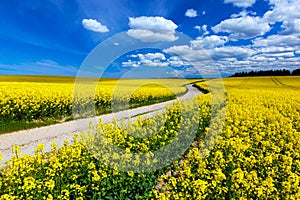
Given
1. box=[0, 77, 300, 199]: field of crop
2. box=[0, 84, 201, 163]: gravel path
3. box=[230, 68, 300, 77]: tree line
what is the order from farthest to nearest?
1. box=[230, 68, 300, 77]: tree line
2. box=[0, 84, 201, 163]: gravel path
3. box=[0, 77, 300, 199]: field of crop

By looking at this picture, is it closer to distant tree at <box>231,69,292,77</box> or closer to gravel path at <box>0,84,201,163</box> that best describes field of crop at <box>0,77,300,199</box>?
gravel path at <box>0,84,201,163</box>

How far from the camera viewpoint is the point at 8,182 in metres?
4.37

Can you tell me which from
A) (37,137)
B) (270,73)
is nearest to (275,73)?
(270,73)

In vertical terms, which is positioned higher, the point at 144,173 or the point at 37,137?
the point at 144,173

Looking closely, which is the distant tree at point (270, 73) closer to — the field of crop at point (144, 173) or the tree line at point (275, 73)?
the tree line at point (275, 73)

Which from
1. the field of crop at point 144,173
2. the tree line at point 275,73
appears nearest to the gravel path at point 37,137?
the field of crop at point 144,173

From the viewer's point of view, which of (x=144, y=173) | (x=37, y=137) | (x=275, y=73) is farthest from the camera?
(x=275, y=73)

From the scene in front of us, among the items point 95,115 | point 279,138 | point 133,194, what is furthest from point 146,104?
A: point 133,194

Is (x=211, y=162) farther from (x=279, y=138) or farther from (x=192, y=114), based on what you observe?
(x=192, y=114)

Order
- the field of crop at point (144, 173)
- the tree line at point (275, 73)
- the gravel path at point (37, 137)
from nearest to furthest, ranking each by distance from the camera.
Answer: the field of crop at point (144, 173), the gravel path at point (37, 137), the tree line at point (275, 73)

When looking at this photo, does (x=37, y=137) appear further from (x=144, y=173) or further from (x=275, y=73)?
(x=275, y=73)

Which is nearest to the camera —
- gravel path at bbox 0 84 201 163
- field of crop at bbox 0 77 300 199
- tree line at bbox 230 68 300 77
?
field of crop at bbox 0 77 300 199

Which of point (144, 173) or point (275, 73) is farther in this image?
point (275, 73)

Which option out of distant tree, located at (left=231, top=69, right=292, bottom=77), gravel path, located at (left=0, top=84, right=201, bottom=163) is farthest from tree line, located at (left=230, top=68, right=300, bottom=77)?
gravel path, located at (left=0, top=84, right=201, bottom=163)
